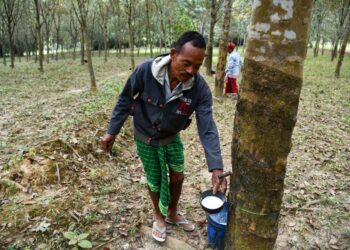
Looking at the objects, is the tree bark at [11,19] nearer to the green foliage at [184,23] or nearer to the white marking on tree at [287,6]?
the green foliage at [184,23]

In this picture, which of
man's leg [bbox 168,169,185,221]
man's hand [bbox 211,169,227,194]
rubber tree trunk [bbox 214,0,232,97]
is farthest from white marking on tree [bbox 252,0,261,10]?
rubber tree trunk [bbox 214,0,232,97]

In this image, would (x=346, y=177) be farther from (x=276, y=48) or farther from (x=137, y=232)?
(x=276, y=48)

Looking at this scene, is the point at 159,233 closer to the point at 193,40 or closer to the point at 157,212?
the point at 157,212

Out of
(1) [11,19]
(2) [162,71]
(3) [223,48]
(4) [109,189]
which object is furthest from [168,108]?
(1) [11,19]

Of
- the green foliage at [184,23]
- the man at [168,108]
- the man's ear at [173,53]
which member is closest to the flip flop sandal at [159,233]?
the man at [168,108]

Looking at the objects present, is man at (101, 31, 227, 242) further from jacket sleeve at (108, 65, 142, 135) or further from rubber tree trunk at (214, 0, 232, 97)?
rubber tree trunk at (214, 0, 232, 97)

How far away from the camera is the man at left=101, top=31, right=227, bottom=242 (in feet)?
8.29

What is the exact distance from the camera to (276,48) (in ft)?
6.33

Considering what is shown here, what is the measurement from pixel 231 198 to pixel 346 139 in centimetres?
496

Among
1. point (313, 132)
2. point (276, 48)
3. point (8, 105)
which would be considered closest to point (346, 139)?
point (313, 132)

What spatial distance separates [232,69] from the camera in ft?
32.6

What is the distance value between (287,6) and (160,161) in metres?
1.80

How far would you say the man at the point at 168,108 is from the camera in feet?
8.29

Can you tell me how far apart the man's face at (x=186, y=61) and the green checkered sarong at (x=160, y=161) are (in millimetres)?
740
